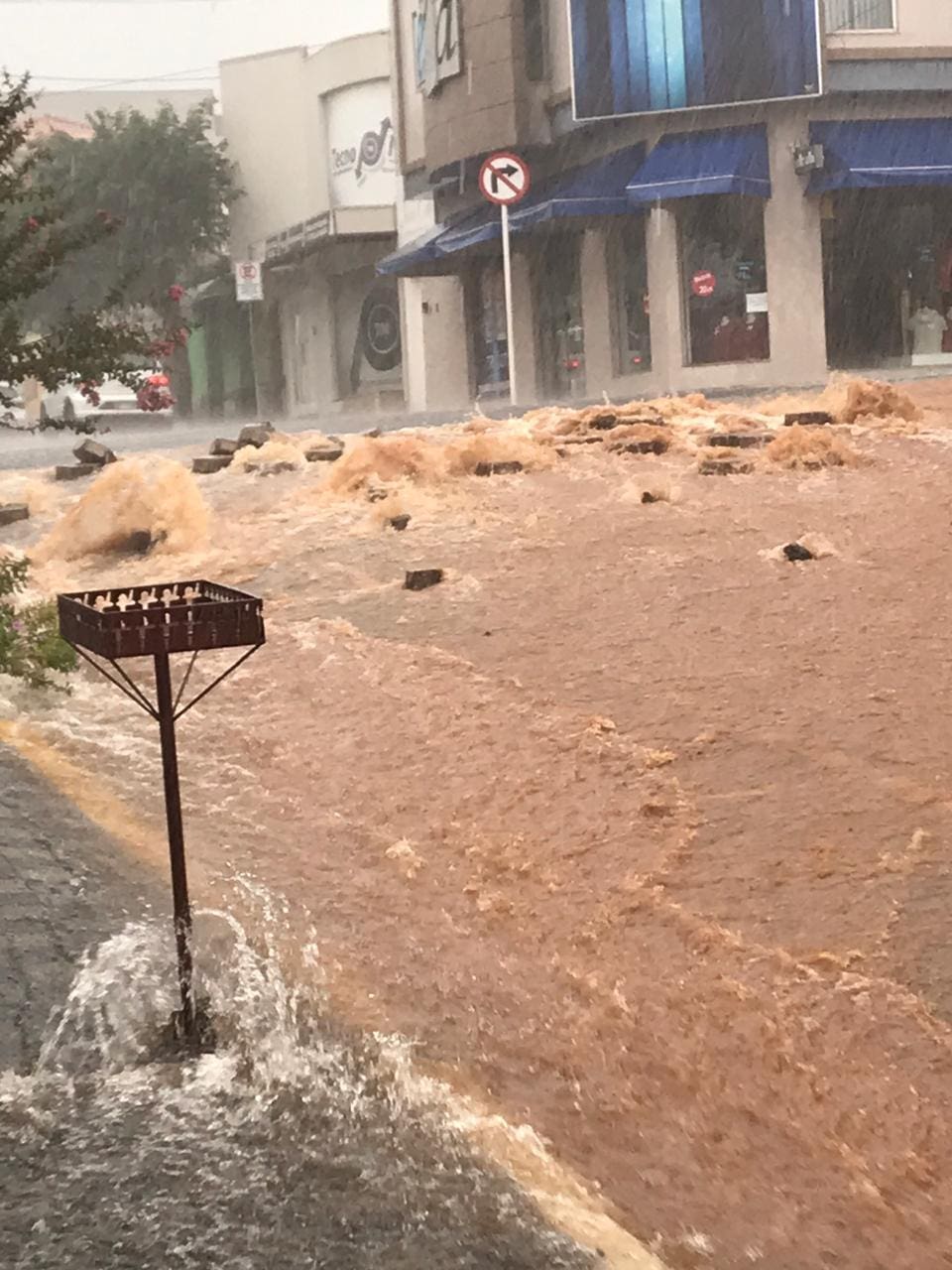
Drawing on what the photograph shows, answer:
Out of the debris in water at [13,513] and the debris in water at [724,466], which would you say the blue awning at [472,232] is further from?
the debris in water at [13,513]

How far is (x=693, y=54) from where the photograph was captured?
12.3 m

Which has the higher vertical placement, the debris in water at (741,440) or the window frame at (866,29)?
the window frame at (866,29)

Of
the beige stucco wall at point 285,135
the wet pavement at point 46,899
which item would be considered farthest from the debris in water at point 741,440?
the beige stucco wall at point 285,135

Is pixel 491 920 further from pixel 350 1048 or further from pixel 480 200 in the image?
pixel 480 200

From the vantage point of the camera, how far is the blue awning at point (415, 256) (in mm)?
14805

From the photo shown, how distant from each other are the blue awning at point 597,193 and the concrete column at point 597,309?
2.36 feet

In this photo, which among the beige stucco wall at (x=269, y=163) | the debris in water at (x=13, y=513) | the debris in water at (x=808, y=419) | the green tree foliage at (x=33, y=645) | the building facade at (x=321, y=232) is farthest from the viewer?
the building facade at (x=321, y=232)

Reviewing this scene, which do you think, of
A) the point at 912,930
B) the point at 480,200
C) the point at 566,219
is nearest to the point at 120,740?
the point at 912,930

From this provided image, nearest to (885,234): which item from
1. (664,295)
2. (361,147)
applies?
(664,295)

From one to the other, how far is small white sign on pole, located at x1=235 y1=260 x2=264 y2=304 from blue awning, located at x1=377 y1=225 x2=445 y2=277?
1265 millimetres

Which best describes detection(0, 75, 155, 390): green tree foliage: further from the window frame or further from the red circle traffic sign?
the window frame

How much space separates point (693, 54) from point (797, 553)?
344 inches

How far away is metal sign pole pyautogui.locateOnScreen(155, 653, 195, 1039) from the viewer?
96.8 inches

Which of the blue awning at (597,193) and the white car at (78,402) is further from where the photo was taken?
the blue awning at (597,193)
